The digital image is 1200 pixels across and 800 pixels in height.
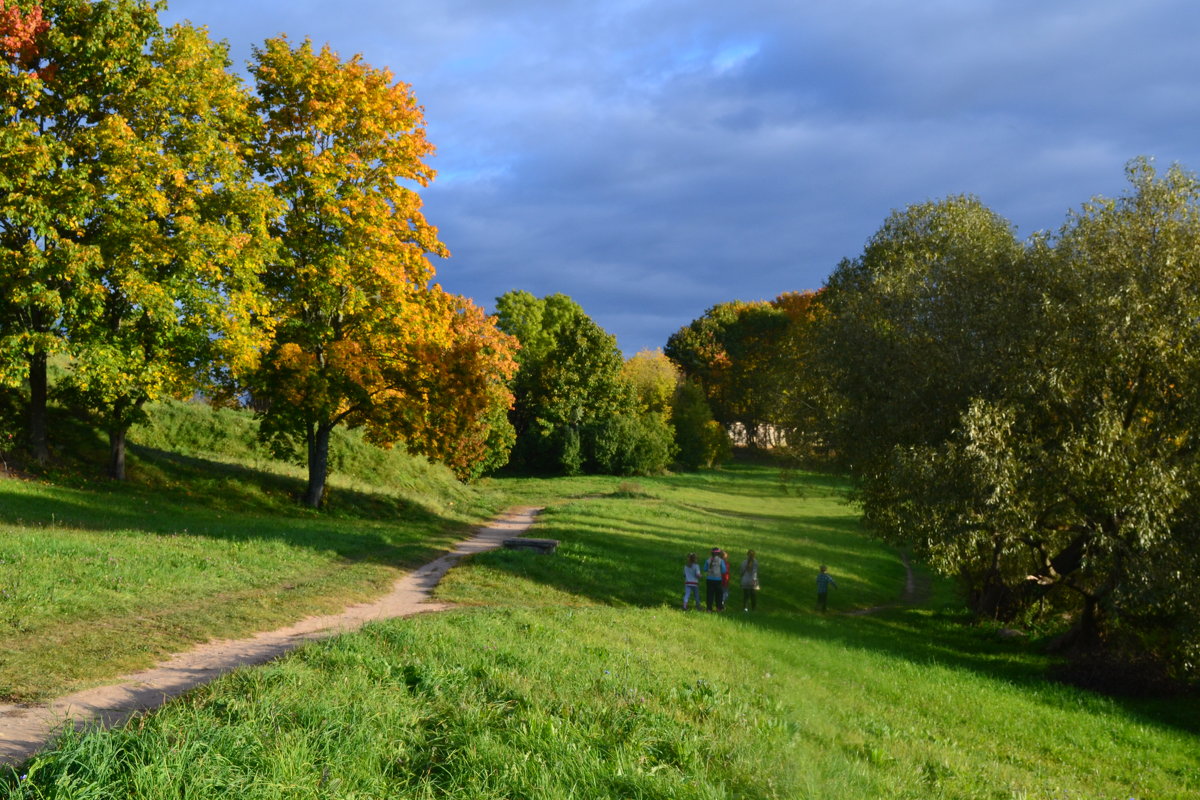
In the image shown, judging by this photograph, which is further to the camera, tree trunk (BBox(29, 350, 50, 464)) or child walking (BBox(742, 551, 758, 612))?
tree trunk (BBox(29, 350, 50, 464))

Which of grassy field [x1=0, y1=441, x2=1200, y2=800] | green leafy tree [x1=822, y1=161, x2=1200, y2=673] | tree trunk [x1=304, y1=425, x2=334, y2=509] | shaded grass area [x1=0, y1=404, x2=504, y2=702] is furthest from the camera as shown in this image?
tree trunk [x1=304, y1=425, x2=334, y2=509]

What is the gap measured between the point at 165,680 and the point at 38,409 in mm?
21091

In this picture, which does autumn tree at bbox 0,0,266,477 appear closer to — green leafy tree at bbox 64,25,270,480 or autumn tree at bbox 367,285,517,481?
green leafy tree at bbox 64,25,270,480

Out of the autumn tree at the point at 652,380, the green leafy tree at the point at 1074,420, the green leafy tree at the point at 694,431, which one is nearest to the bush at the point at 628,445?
the autumn tree at the point at 652,380

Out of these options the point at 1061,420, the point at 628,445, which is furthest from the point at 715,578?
the point at 628,445

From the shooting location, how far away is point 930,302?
22.6 metres

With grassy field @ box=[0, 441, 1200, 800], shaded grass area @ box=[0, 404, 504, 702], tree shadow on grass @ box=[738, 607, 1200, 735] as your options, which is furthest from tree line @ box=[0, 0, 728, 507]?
tree shadow on grass @ box=[738, 607, 1200, 735]

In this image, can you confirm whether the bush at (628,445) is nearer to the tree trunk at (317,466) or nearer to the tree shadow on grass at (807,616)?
the tree shadow on grass at (807,616)

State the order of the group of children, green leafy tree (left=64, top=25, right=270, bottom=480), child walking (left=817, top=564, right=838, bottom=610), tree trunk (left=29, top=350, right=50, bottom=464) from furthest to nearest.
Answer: tree trunk (left=29, top=350, right=50, bottom=464) < child walking (left=817, top=564, right=838, bottom=610) < green leafy tree (left=64, top=25, right=270, bottom=480) < the group of children

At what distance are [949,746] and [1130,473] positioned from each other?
904cm

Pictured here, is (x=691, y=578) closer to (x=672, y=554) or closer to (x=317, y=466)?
(x=672, y=554)

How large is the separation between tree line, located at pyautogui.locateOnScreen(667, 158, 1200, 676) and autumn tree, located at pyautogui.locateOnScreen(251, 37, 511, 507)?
14.2 metres

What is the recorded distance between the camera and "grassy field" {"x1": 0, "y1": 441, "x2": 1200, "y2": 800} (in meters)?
6.30

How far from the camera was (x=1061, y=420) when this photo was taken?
1916cm
